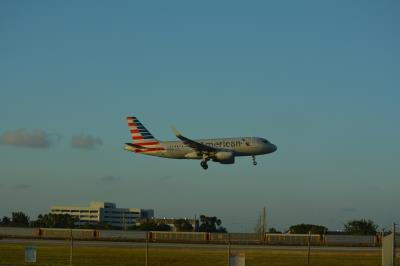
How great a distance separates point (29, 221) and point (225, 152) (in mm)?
90558

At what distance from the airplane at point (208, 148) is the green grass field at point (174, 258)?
26.2 meters

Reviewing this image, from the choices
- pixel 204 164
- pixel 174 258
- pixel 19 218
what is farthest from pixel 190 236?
pixel 19 218

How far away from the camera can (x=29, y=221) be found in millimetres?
163875

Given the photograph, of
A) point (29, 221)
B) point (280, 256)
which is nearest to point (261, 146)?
point (280, 256)

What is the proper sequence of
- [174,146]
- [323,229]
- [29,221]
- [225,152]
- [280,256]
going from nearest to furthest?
[280,256]
[225,152]
[174,146]
[323,229]
[29,221]

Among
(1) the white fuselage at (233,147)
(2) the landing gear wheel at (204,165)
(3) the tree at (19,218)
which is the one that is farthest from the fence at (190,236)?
(3) the tree at (19,218)

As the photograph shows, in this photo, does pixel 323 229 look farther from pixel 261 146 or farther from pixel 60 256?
pixel 60 256

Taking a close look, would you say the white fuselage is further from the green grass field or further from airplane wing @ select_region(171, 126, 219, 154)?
the green grass field

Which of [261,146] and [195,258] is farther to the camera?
[261,146]

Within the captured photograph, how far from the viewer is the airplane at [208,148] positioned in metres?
85.0

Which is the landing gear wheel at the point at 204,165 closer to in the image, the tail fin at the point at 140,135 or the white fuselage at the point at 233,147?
the white fuselage at the point at 233,147

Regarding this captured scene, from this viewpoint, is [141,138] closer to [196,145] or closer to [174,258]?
[196,145]

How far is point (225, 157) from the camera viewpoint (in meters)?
84.2

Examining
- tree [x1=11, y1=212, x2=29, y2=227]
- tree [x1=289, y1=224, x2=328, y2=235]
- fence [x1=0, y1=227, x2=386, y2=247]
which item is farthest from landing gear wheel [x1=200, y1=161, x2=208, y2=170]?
tree [x1=11, y1=212, x2=29, y2=227]
